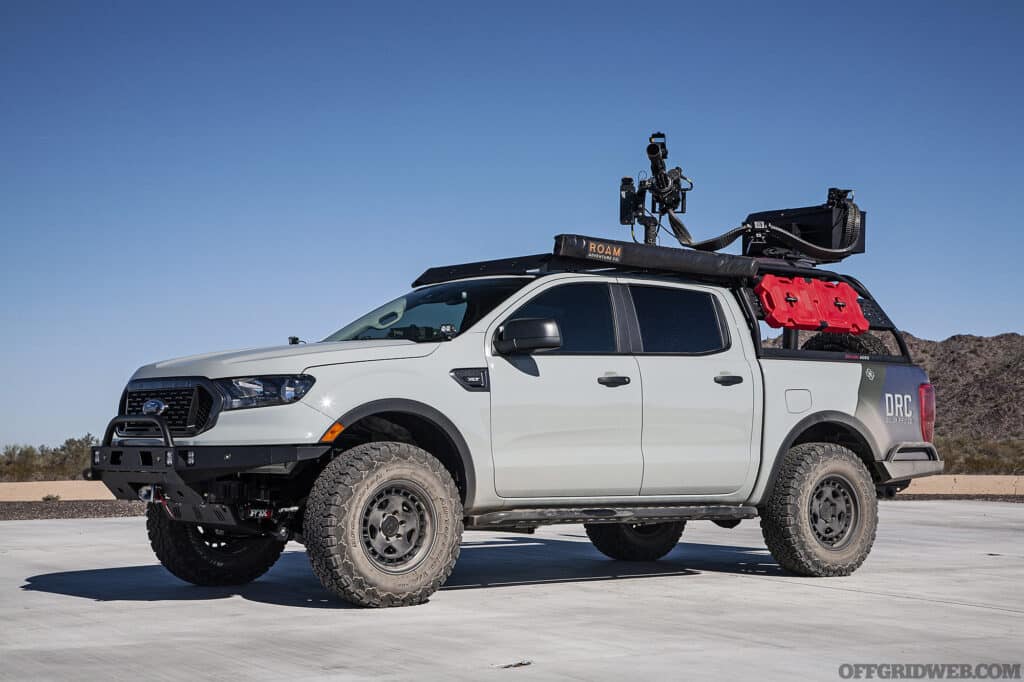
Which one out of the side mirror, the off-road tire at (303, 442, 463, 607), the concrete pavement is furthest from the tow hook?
the side mirror

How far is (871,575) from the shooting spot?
10.1m

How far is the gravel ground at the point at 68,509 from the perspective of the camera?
17.3 meters

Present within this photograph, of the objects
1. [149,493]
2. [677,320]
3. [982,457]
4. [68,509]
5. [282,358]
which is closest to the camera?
[282,358]

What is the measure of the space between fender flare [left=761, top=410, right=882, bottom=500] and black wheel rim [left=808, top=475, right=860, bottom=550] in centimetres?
37

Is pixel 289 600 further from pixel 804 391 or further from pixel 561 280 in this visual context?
pixel 804 391

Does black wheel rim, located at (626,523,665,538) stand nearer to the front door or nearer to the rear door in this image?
the rear door

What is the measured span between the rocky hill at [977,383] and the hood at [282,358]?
61.9 m

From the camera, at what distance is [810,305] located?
1025 centimetres

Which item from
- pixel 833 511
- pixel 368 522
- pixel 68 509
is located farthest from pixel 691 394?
pixel 68 509

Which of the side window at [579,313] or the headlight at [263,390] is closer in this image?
the headlight at [263,390]

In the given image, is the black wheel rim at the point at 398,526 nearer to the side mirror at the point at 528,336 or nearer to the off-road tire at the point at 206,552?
the side mirror at the point at 528,336

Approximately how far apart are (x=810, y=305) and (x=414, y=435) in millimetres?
3486

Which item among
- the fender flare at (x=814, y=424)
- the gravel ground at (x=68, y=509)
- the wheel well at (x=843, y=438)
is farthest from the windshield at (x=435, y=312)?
the gravel ground at (x=68, y=509)

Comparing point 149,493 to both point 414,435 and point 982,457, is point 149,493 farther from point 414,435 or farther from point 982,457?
point 982,457
